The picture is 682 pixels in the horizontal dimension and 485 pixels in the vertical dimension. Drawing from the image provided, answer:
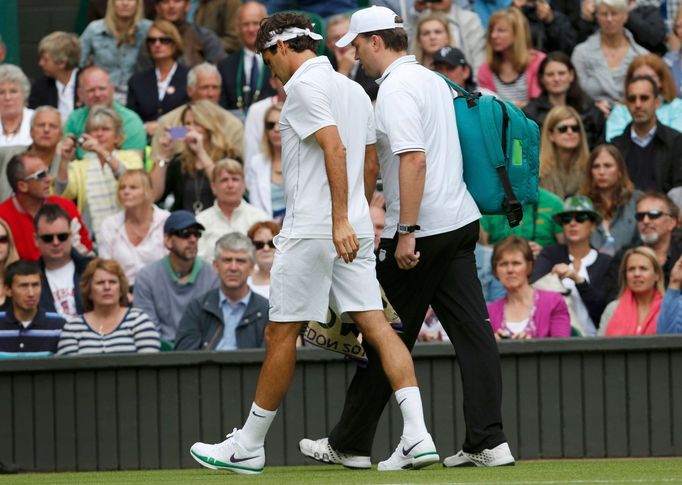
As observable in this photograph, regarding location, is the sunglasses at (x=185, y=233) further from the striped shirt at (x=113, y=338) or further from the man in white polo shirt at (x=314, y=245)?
the man in white polo shirt at (x=314, y=245)

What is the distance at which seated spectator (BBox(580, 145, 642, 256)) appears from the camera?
11.5 meters

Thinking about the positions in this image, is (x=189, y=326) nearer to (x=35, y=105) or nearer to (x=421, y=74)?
(x=421, y=74)

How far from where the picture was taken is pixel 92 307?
1042cm

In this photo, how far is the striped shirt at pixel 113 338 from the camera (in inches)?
399

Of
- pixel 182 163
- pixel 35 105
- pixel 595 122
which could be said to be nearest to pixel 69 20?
pixel 35 105

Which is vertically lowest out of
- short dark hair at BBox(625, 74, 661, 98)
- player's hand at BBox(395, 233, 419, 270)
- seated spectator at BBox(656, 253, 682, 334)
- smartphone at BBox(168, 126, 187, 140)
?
seated spectator at BBox(656, 253, 682, 334)

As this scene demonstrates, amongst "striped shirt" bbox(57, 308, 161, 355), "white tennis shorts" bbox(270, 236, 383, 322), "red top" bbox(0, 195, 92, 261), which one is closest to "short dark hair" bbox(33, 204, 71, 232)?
"red top" bbox(0, 195, 92, 261)

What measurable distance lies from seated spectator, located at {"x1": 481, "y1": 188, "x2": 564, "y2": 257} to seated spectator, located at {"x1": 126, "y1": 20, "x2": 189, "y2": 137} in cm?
339

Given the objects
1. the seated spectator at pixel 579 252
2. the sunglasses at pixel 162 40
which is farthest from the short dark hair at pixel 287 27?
the sunglasses at pixel 162 40

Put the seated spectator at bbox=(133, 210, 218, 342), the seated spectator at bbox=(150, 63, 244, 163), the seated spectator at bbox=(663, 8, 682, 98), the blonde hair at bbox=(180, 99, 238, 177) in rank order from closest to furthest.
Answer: the seated spectator at bbox=(133, 210, 218, 342) → the seated spectator at bbox=(150, 63, 244, 163) → the blonde hair at bbox=(180, 99, 238, 177) → the seated spectator at bbox=(663, 8, 682, 98)

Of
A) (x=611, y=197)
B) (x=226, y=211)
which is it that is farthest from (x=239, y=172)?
(x=611, y=197)

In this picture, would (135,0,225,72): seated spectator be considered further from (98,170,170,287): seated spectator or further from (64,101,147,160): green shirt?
(98,170,170,287): seated spectator

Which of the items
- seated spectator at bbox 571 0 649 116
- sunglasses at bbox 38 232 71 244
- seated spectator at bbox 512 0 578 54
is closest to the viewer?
sunglasses at bbox 38 232 71 244

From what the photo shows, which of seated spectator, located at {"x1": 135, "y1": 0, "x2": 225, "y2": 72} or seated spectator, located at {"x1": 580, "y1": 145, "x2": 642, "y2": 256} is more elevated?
seated spectator, located at {"x1": 135, "y1": 0, "x2": 225, "y2": 72}
